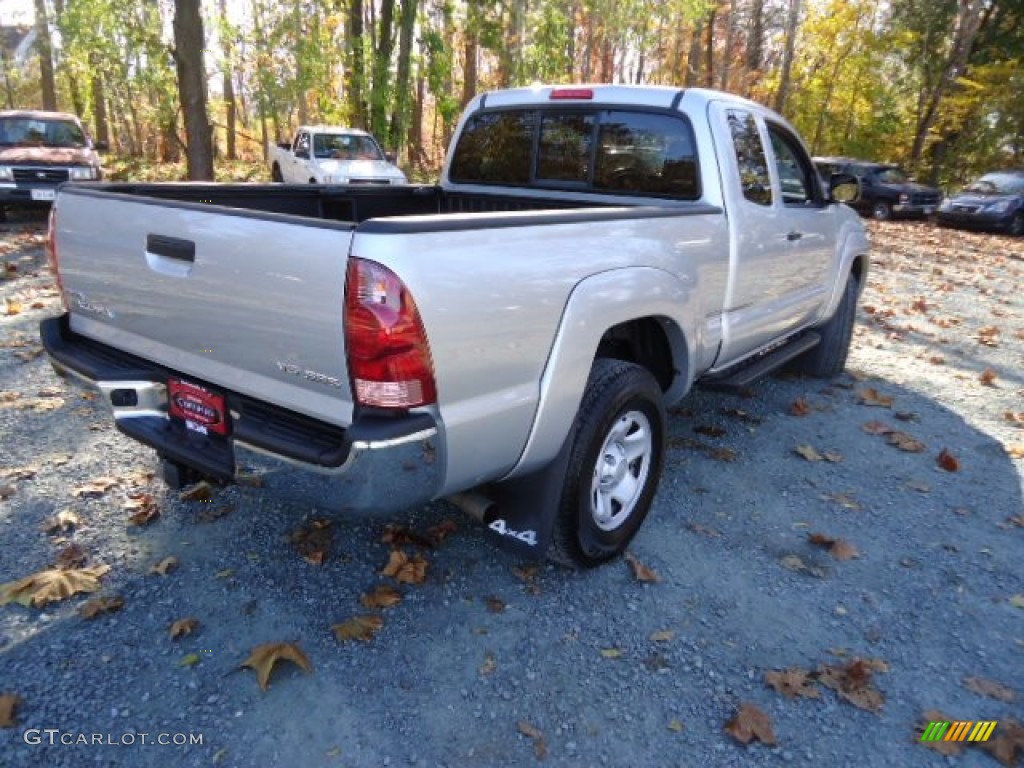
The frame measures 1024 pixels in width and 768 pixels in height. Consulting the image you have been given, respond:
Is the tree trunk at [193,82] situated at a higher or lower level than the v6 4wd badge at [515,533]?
higher

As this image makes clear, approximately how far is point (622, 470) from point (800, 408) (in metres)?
2.54

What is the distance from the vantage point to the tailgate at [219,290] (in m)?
2.09

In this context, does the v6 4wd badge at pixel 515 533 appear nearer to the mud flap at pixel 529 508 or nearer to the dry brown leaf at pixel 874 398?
the mud flap at pixel 529 508

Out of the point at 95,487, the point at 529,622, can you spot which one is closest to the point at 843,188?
the point at 529,622

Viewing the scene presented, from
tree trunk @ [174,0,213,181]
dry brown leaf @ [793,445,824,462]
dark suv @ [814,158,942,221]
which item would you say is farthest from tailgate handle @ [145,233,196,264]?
dark suv @ [814,158,942,221]

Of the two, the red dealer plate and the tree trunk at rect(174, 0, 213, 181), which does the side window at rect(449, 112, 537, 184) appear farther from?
the tree trunk at rect(174, 0, 213, 181)

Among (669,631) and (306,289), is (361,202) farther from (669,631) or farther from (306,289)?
(669,631)

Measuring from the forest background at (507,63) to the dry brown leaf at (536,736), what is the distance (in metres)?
16.3

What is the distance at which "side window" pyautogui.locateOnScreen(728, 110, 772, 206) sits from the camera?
12.7 ft

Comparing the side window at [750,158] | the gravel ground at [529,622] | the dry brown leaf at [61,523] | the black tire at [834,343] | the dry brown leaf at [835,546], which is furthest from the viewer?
the black tire at [834,343]

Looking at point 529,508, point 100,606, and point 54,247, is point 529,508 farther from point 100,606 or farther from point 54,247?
point 54,247

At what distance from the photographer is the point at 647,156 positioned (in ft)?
12.7

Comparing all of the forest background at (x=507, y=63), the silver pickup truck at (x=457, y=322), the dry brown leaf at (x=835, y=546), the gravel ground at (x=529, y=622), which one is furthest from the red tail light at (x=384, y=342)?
the forest background at (x=507, y=63)

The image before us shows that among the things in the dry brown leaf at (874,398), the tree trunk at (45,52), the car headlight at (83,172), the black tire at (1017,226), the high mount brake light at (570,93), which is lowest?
the dry brown leaf at (874,398)
